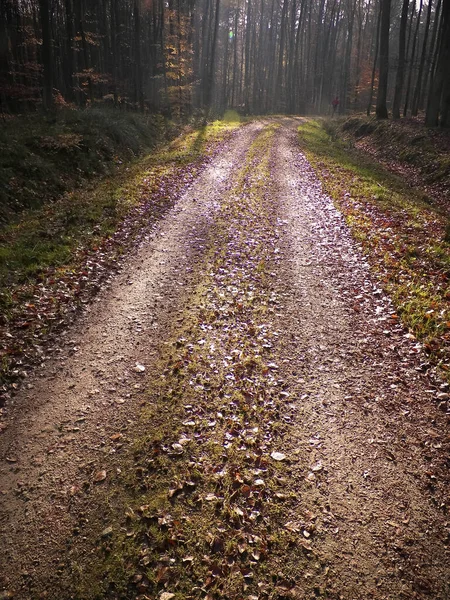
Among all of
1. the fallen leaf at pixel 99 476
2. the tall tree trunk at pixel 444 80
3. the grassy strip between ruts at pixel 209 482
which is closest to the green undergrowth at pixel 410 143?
the tall tree trunk at pixel 444 80

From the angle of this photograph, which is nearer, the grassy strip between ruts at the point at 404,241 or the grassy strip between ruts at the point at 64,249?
the grassy strip between ruts at the point at 64,249

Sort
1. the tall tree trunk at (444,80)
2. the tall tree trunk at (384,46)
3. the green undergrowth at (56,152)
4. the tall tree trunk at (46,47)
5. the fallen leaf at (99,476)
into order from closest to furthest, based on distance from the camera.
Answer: the fallen leaf at (99,476)
the green undergrowth at (56,152)
the tall tree trunk at (46,47)
the tall tree trunk at (444,80)
the tall tree trunk at (384,46)

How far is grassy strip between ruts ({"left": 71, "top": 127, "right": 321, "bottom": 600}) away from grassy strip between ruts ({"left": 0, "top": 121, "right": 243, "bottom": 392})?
2221 mm

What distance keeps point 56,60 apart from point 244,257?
1244 inches

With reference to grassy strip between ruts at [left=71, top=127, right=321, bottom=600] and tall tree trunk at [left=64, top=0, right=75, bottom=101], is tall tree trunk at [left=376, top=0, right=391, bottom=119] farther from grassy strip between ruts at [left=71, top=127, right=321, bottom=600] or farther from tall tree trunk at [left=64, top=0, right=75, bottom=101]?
grassy strip between ruts at [left=71, top=127, right=321, bottom=600]

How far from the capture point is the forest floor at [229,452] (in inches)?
123

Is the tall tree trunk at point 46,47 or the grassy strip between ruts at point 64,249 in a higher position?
the tall tree trunk at point 46,47

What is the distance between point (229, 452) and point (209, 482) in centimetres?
43

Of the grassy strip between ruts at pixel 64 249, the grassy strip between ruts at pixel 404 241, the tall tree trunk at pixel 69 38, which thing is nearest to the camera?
the grassy strip between ruts at pixel 64 249

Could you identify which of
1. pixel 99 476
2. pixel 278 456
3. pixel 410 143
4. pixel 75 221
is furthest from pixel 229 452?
pixel 410 143

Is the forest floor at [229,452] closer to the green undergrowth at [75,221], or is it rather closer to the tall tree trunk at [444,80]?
the green undergrowth at [75,221]

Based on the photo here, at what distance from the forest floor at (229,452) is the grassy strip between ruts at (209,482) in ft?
0.05

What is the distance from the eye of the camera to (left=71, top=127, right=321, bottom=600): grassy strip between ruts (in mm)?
3084

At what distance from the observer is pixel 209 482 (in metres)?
3.84
